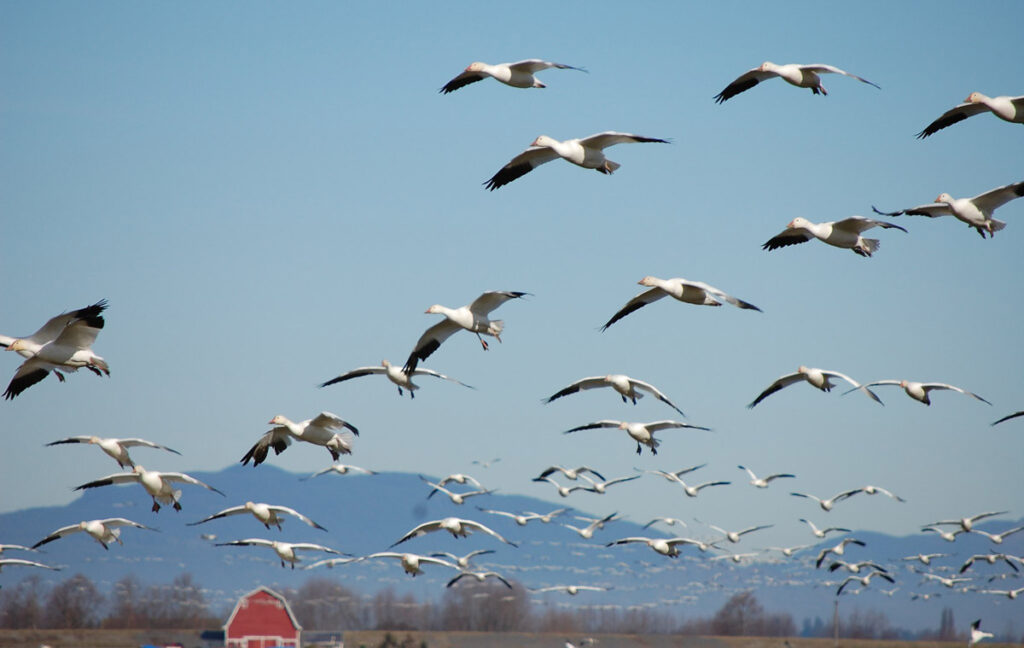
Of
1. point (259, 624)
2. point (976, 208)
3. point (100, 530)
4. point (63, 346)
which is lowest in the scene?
point (259, 624)

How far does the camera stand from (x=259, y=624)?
6644 cm

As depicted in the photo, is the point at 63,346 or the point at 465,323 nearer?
the point at 63,346

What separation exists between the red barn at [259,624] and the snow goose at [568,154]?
49.6 metres

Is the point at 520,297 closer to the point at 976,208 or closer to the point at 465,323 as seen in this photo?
the point at 465,323

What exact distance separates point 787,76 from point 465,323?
6.64 meters

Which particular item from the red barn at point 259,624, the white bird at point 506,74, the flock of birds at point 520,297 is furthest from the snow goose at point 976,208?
the red barn at point 259,624

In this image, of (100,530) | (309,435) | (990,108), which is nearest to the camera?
(990,108)

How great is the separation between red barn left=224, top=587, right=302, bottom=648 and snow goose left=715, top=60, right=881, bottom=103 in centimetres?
5071

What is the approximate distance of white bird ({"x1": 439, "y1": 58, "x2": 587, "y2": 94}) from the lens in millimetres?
19328

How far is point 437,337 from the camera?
2338cm

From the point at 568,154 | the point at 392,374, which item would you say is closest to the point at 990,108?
the point at 568,154

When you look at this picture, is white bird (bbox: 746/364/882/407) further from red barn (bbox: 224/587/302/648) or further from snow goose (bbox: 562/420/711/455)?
red barn (bbox: 224/587/302/648)

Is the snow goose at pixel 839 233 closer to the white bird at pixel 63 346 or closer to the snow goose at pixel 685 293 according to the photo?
the snow goose at pixel 685 293

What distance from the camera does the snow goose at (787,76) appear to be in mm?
19609
